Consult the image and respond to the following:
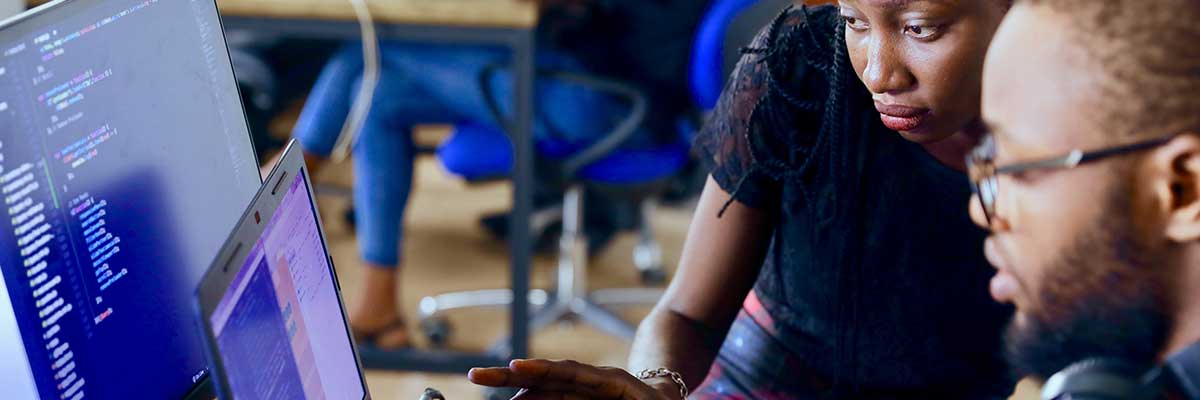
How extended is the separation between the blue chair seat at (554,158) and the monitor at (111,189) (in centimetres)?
149

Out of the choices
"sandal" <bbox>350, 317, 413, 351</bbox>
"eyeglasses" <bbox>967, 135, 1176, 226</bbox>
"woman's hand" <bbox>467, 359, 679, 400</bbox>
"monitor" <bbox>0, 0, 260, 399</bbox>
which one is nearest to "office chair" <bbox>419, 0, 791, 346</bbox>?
"sandal" <bbox>350, 317, 413, 351</bbox>

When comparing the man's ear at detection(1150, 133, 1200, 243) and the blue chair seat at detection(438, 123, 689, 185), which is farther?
the blue chair seat at detection(438, 123, 689, 185)

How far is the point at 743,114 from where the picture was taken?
4.46 ft

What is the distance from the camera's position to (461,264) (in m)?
3.39

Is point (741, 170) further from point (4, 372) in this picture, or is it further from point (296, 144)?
point (4, 372)

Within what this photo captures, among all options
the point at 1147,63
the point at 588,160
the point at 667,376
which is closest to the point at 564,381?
the point at 667,376

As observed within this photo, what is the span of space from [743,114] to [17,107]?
28.3 inches

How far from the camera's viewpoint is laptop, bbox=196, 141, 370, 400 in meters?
0.76

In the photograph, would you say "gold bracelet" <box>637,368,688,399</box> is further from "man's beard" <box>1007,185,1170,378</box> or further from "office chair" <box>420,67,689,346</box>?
"office chair" <box>420,67,689,346</box>

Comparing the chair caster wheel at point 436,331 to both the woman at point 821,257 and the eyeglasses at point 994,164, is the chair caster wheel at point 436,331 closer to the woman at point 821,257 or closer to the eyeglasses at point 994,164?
the woman at point 821,257

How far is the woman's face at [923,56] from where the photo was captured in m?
1.08

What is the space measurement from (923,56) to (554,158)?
1573 mm

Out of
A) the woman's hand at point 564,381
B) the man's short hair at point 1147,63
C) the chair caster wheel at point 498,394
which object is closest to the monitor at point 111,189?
the woman's hand at point 564,381

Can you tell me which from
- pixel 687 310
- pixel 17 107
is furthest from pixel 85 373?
pixel 687 310
